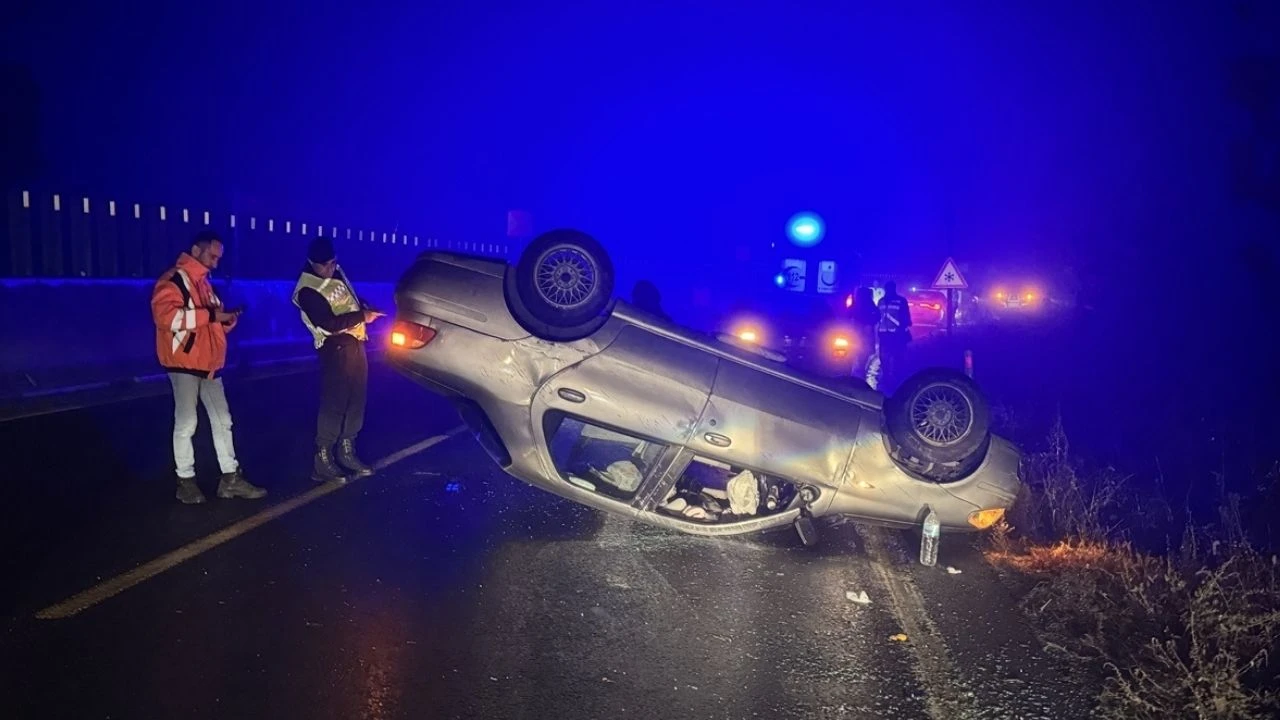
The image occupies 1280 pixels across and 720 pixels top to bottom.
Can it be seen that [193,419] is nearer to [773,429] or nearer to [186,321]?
[186,321]

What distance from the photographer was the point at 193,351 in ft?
18.3

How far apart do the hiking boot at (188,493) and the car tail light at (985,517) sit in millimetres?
4990

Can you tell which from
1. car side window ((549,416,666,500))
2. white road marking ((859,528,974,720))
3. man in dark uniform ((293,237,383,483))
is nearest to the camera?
white road marking ((859,528,974,720))

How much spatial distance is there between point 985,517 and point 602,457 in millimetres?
2415

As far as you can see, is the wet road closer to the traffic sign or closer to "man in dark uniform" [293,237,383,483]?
"man in dark uniform" [293,237,383,483]

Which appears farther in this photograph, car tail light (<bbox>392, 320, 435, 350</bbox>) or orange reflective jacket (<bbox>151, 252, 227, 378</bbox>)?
orange reflective jacket (<bbox>151, 252, 227, 378</bbox>)

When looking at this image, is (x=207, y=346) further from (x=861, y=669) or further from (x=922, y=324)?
(x=922, y=324)

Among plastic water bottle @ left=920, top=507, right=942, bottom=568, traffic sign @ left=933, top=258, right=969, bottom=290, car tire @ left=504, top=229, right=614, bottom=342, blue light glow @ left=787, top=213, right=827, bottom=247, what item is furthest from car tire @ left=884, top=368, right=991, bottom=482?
blue light glow @ left=787, top=213, right=827, bottom=247

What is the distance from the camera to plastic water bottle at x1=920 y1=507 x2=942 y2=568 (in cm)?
502

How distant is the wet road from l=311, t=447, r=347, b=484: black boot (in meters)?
0.11

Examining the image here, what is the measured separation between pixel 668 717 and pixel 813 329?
11418 mm

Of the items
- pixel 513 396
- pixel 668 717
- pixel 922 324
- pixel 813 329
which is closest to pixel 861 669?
pixel 668 717

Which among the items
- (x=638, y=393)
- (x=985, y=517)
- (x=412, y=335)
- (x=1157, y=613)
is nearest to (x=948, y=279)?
(x=985, y=517)

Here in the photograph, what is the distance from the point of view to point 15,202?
35.8ft
